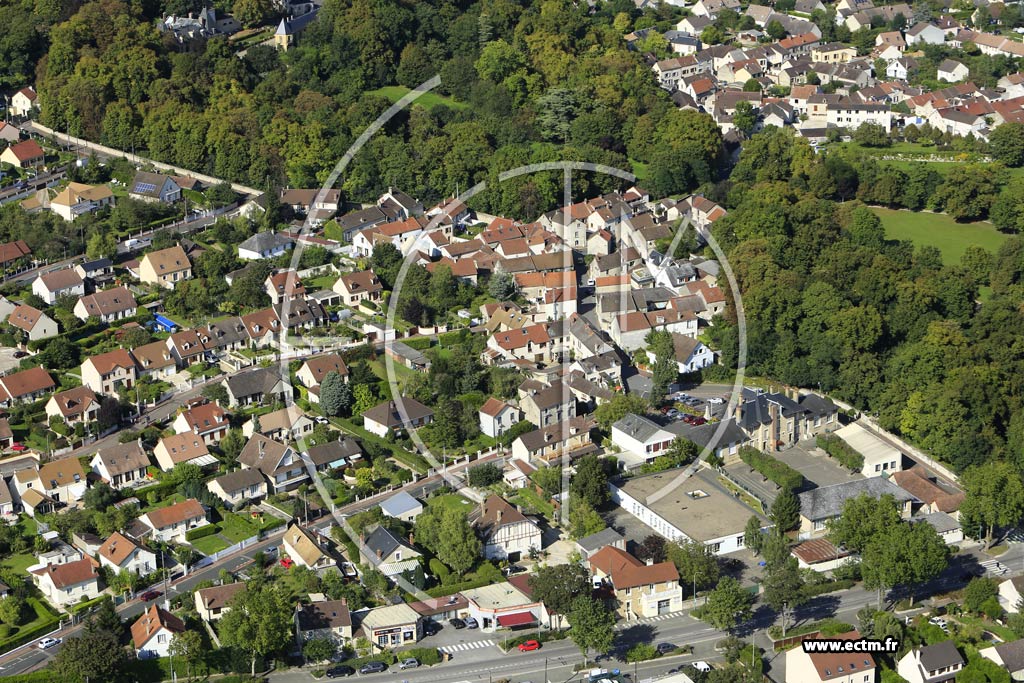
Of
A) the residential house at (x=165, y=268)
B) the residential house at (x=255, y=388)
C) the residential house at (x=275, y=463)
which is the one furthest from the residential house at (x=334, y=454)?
the residential house at (x=165, y=268)

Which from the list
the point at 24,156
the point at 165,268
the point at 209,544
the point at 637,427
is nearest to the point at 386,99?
the point at 24,156

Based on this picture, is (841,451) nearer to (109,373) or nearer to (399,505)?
(399,505)

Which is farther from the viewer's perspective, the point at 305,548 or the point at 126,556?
the point at 305,548

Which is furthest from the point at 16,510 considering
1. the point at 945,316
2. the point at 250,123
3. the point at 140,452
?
the point at 945,316

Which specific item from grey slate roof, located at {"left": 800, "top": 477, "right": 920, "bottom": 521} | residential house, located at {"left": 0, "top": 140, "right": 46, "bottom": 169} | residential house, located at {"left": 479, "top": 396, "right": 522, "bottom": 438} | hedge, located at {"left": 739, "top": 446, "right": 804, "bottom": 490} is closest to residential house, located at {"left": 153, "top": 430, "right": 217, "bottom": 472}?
residential house, located at {"left": 479, "top": 396, "right": 522, "bottom": 438}

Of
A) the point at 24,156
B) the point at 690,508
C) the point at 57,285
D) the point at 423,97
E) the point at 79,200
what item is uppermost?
the point at 24,156

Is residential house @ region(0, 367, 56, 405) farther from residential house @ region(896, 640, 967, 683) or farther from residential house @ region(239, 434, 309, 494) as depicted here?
residential house @ region(896, 640, 967, 683)

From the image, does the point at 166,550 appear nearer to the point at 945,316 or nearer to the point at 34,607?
the point at 34,607
